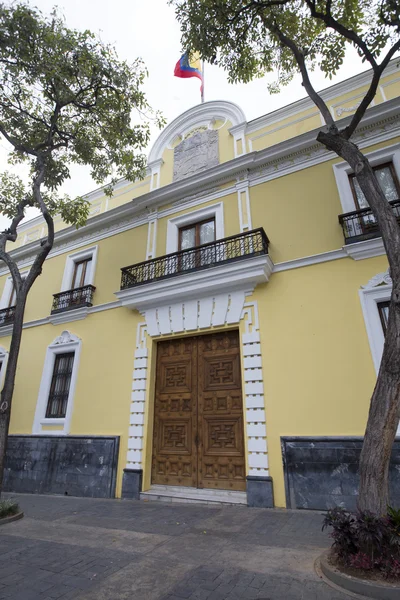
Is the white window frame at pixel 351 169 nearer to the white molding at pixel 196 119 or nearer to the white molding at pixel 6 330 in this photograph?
the white molding at pixel 196 119

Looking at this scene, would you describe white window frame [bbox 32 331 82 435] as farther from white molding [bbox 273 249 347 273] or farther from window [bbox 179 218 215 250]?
white molding [bbox 273 249 347 273]

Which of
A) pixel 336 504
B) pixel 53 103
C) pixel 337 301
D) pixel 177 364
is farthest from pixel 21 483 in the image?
pixel 53 103

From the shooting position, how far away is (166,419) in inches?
291

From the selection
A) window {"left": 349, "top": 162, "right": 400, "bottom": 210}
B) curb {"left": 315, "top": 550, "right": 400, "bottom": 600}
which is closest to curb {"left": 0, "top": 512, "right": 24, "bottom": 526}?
curb {"left": 315, "top": 550, "right": 400, "bottom": 600}

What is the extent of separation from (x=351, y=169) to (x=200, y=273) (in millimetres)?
3987

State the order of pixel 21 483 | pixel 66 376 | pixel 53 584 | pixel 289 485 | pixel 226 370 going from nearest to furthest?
pixel 53 584, pixel 289 485, pixel 226 370, pixel 21 483, pixel 66 376

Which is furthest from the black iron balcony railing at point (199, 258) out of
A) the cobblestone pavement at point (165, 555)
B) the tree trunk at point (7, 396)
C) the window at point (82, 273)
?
the cobblestone pavement at point (165, 555)

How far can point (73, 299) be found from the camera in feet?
32.6

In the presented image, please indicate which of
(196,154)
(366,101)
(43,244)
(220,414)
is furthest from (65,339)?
(366,101)

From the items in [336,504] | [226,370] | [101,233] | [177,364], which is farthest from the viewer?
[101,233]

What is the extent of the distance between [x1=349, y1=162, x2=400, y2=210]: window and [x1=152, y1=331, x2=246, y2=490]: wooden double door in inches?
154

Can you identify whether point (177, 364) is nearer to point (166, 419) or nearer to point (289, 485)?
point (166, 419)

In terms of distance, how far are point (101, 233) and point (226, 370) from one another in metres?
6.39

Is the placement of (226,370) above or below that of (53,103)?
below
